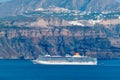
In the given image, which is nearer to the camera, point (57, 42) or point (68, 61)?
point (68, 61)

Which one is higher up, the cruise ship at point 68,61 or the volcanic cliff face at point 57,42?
the volcanic cliff face at point 57,42

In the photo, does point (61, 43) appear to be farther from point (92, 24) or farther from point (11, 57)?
point (92, 24)

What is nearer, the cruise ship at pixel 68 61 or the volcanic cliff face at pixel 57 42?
the cruise ship at pixel 68 61

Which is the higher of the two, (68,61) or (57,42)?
Result: (57,42)

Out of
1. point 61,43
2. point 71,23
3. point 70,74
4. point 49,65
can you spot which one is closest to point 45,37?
point 61,43

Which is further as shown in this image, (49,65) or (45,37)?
(45,37)

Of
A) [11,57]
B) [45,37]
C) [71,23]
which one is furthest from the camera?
[71,23]

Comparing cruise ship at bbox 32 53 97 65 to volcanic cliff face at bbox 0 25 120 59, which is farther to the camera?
volcanic cliff face at bbox 0 25 120 59

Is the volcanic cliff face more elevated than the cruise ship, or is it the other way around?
the volcanic cliff face
